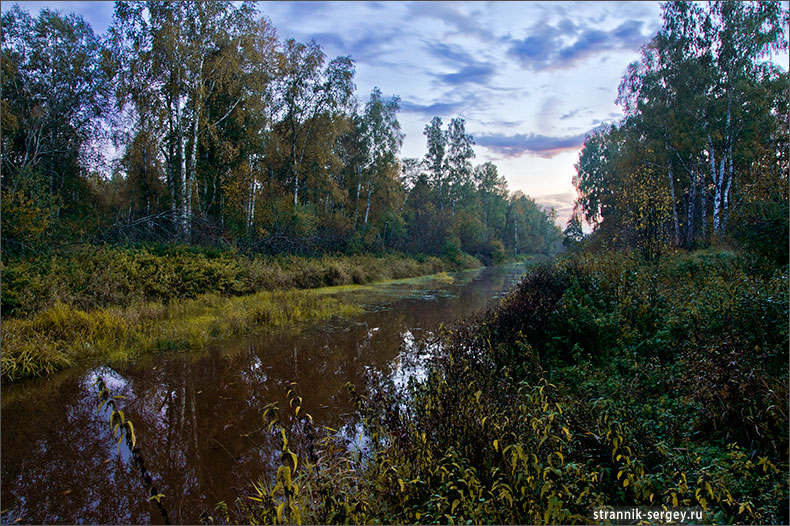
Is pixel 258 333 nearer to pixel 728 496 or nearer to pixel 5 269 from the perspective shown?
pixel 5 269

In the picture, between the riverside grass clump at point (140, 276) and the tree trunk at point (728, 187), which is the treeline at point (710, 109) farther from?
the riverside grass clump at point (140, 276)

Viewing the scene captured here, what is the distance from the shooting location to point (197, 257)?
44.4ft

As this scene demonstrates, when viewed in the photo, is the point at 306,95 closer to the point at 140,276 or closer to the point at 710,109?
the point at 140,276

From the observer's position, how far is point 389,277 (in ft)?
77.5

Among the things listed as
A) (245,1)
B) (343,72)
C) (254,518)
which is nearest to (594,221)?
(343,72)

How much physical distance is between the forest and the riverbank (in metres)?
0.07

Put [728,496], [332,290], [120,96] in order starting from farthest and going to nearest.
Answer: [332,290], [120,96], [728,496]

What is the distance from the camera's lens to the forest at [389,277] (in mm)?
2893

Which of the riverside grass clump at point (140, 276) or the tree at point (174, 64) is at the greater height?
the tree at point (174, 64)

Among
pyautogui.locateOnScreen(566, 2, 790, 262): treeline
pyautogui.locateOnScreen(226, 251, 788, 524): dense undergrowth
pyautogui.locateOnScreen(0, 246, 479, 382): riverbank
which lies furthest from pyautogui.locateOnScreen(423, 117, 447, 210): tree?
pyautogui.locateOnScreen(226, 251, 788, 524): dense undergrowth

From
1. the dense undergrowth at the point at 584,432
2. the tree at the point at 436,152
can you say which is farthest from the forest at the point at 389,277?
the tree at the point at 436,152

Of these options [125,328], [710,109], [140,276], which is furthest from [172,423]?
[710,109]

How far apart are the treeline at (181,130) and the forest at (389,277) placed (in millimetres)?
138

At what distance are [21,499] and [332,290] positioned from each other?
13337 millimetres
